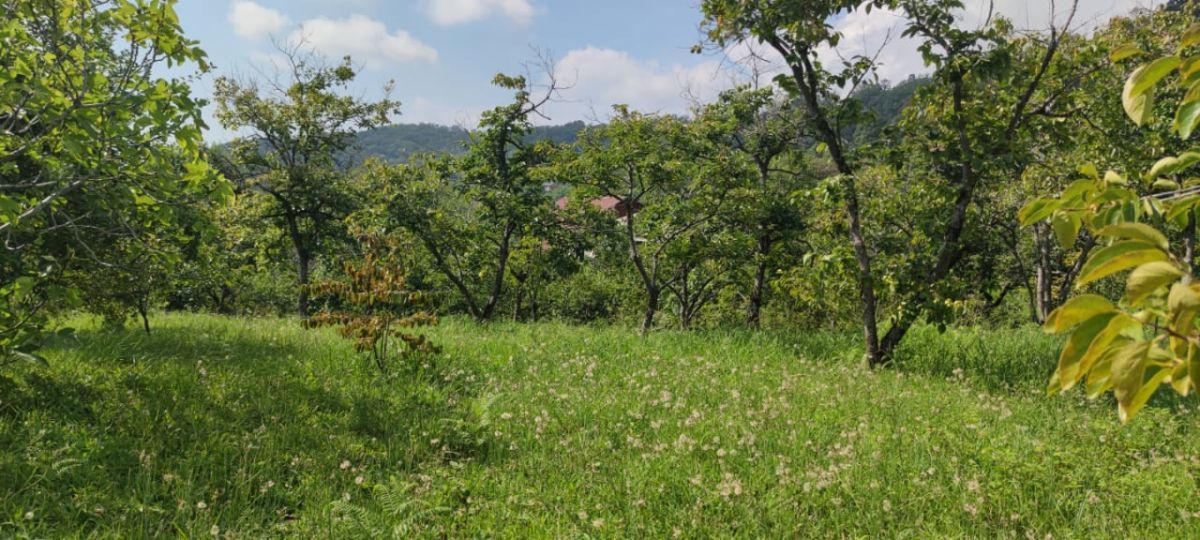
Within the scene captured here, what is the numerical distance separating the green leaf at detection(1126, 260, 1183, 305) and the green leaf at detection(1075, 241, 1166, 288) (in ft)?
0.21

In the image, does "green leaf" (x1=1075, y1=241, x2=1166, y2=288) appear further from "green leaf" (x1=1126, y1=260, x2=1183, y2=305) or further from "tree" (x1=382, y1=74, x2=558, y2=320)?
"tree" (x1=382, y1=74, x2=558, y2=320)

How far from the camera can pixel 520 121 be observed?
14086mm

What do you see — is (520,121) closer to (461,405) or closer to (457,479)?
(461,405)

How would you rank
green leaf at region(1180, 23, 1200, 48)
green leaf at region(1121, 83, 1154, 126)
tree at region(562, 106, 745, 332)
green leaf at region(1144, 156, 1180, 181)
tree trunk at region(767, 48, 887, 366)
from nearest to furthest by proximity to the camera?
green leaf at region(1180, 23, 1200, 48) → green leaf at region(1121, 83, 1154, 126) → green leaf at region(1144, 156, 1180, 181) → tree trunk at region(767, 48, 887, 366) → tree at region(562, 106, 745, 332)

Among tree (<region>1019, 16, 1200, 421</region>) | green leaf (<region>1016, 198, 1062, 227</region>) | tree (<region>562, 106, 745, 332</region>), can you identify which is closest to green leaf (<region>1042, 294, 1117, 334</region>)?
tree (<region>1019, 16, 1200, 421</region>)

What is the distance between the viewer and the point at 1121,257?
1.18m

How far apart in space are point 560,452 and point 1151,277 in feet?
14.3

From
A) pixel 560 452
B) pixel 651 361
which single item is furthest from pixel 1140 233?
pixel 651 361

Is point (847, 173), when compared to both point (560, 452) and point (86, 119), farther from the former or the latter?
point (86, 119)

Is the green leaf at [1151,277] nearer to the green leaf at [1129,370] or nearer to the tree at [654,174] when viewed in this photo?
the green leaf at [1129,370]

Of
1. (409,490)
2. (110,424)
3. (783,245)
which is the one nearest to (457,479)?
(409,490)

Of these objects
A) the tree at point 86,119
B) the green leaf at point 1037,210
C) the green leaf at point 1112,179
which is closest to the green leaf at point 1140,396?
the green leaf at point 1037,210

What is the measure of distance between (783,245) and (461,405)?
1054cm

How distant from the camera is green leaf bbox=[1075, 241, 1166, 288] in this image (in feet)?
3.83
